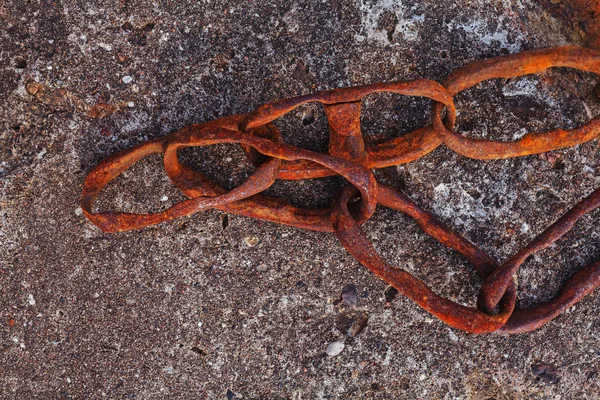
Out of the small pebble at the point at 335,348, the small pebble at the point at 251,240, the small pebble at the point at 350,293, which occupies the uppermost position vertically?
the small pebble at the point at 251,240

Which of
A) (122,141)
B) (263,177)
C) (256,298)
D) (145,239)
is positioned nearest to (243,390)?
(256,298)

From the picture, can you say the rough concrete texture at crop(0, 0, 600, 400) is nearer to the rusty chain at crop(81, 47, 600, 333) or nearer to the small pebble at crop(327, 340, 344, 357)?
the small pebble at crop(327, 340, 344, 357)

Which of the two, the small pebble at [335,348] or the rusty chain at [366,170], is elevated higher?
the rusty chain at [366,170]

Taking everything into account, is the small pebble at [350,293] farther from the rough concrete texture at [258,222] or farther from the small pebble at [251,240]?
the small pebble at [251,240]

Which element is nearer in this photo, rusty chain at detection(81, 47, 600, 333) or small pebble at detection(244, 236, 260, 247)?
rusty chain at detection(81, 47, 600, 333)

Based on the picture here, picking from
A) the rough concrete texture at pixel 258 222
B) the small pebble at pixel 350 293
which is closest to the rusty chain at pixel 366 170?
the rough concrete texture at pixel 258 222

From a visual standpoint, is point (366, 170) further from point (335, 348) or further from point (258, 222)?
point (335, 348)

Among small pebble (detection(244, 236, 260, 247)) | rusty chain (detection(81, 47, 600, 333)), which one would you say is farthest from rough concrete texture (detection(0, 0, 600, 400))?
rusty chain (detection(81, 47, 600, 333))

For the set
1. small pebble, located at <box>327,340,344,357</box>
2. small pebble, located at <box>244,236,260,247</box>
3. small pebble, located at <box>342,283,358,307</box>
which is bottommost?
small pebble, located at <box>327,340,344,357</box>
